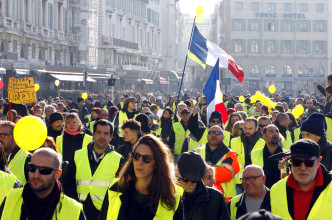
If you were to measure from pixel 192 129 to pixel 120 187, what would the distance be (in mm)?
6239

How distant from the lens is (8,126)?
655 centimetres

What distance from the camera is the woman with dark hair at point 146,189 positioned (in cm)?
441

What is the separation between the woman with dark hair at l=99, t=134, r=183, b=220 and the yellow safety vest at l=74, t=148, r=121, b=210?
178 cm

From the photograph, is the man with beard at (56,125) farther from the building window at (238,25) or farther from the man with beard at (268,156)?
the building window at (238,25)

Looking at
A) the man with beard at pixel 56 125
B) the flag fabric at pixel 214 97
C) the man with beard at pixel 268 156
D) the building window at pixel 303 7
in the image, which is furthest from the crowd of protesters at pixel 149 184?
the building window at pixel 303 7

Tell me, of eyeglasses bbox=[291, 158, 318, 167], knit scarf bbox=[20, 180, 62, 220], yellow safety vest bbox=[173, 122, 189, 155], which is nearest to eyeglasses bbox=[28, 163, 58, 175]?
knit scarf bbox=[20, 180, 62, 220]

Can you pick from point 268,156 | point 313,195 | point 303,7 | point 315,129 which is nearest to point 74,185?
point 268,156

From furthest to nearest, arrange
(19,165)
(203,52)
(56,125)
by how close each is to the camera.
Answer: (203,52)
(56,125)
(19,165)

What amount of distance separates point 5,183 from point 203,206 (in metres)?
1.56

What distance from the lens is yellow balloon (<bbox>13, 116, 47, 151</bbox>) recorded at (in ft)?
20.1

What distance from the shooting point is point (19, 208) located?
169 inches

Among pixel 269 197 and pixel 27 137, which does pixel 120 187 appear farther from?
pixel 27 137

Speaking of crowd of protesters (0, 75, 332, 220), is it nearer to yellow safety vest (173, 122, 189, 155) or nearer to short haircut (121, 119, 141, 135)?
short haircut (121, 119, 141, 135)

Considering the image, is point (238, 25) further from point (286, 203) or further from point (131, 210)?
point (131, 210)
